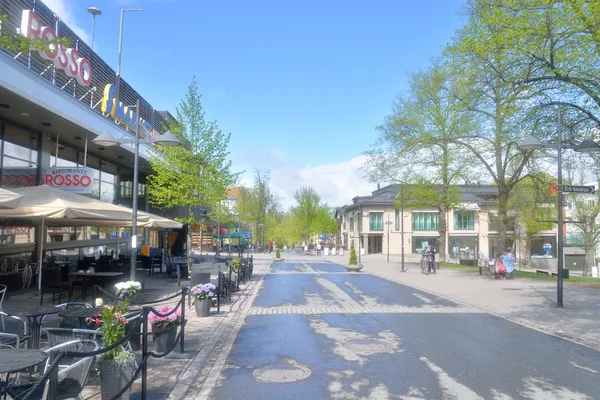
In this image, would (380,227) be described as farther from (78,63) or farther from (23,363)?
(23,363)

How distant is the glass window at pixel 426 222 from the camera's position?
59.2 m

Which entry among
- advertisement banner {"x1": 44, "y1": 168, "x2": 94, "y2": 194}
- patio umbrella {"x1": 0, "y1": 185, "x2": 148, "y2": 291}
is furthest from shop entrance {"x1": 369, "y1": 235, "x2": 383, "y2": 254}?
patio umbrella {"x1": 0, "y1": 185, "x2": 148, "y2": 291}

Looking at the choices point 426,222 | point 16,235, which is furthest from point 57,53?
point 426,222

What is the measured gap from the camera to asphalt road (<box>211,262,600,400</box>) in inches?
221

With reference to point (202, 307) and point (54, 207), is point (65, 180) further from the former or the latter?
point (202, 307)

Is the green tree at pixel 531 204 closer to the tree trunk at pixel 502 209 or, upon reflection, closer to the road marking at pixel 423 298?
the tree trunk at pixel 502 209

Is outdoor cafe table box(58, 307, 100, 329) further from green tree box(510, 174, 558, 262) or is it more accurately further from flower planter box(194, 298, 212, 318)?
green tree box(510, 174, 558, 262)

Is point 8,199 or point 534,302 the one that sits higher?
point 8,199

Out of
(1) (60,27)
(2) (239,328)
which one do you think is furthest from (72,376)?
(1) (60,27)

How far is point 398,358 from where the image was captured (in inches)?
278

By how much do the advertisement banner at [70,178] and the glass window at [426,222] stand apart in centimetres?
4901

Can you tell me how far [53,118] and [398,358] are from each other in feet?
44.4

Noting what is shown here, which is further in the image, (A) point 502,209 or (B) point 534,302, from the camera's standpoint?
(A) point 502,209

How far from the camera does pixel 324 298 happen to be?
1430 centimetres
